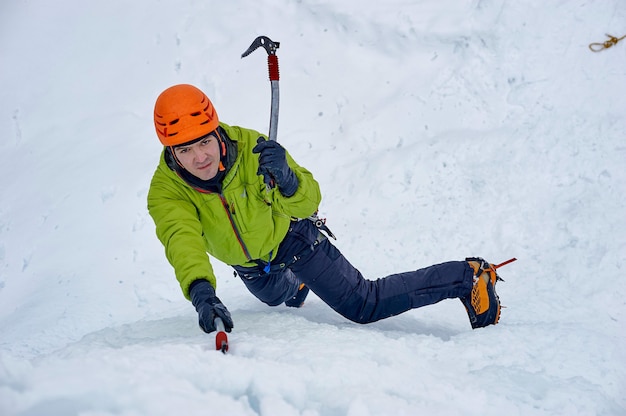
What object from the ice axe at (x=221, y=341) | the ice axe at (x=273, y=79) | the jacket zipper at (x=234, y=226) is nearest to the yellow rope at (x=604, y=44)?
the ice axe at (x=273, y=79)

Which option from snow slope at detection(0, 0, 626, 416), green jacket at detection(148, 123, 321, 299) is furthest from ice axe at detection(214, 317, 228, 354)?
green jacket at detection(148, 123, 321, 299)

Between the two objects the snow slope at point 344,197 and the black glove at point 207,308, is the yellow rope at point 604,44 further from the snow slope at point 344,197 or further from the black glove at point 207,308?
the black glove at point 207,308

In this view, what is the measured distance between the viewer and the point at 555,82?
5.17 meters

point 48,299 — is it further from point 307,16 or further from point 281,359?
point 307,16

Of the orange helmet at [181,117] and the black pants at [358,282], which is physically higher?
the orange helmet at [181,117]

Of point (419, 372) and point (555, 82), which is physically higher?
point (555, 82)

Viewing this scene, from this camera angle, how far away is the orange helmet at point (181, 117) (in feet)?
8.54

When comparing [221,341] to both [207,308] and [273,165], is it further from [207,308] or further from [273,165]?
[273,165]

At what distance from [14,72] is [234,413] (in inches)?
312

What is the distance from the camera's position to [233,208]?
2.88 m

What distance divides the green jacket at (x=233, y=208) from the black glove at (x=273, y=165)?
11 centimetres

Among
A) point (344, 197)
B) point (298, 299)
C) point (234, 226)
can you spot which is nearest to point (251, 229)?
point (234, 226)

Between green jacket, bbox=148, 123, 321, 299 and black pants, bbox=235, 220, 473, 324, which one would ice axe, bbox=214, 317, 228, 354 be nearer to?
green jacket, bbox=148, 123, 321, 299

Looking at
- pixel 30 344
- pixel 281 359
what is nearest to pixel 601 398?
pixel 281 359
